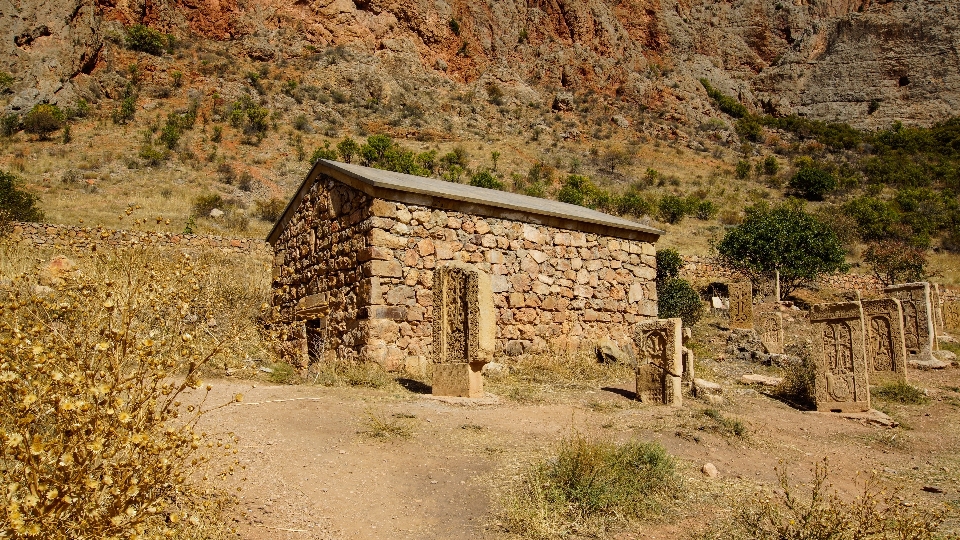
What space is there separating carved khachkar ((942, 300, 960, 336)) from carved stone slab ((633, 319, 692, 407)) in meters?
15.6

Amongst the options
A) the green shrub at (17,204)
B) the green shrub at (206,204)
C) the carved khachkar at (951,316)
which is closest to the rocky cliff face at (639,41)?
the green shrub at (206,204)

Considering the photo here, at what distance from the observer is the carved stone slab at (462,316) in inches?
356

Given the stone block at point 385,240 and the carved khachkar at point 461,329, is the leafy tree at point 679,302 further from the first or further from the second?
the carved khachkar at point 461,329

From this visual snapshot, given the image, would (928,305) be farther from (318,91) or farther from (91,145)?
(318,91)

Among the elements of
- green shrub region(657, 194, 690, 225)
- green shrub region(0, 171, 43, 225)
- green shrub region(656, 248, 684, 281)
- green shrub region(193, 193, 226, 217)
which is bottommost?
green shrub region(656, 248, 684, 281)

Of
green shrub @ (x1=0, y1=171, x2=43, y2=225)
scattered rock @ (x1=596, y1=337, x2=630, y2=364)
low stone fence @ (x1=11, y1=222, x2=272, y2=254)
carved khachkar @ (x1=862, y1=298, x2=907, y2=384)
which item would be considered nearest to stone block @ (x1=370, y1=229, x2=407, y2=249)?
scattered rock @ (x1=596, y1=337, x2=630, y2=364)

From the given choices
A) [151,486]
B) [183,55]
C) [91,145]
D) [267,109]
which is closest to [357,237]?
[151,486]

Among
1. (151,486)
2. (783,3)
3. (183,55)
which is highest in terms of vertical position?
(783,3)

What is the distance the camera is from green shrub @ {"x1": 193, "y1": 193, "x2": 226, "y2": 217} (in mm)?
25391

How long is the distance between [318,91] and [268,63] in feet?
19.6

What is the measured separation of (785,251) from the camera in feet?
80.2

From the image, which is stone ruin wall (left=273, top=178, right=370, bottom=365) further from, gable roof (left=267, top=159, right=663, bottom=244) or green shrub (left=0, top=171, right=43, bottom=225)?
green shrub (left=0, top=171, right=43, bottom=225)

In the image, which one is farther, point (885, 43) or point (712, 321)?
point (885, 43)

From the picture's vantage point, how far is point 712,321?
1995 centimetres
